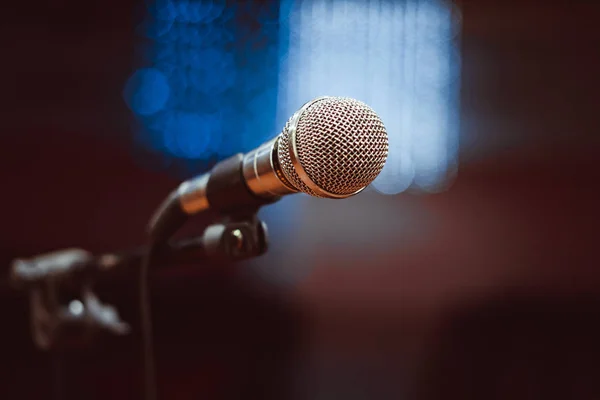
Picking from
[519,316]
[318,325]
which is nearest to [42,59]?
[318,325]

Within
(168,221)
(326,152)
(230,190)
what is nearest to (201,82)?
(168,221)

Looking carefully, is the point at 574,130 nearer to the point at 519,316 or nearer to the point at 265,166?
the point at 519,316

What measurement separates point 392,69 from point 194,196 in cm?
198

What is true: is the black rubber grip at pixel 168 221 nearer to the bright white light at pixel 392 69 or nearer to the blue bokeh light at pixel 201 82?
the blue bokeh light at pixel 201 82

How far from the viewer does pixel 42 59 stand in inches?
87.9

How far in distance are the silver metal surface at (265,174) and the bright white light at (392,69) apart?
181cm

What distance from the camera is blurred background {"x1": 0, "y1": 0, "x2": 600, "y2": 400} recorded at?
224cm

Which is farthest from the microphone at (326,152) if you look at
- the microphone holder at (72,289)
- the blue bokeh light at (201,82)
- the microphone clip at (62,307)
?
the blue bokeh light at (201,82)

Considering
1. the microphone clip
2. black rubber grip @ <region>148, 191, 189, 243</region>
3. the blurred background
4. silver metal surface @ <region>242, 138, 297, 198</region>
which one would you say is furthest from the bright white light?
silver metal surface @ <region>242, 138, 297, 198</region>

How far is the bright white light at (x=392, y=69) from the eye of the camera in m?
2.53

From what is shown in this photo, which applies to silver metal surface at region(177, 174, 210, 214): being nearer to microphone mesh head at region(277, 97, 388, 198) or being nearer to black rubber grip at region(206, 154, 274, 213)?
black rubber grip at region(206, 154, 274, 213)

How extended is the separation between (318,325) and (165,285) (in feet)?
2.28

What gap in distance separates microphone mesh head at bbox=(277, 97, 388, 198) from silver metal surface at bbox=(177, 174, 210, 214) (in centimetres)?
21

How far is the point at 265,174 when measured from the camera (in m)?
0.66
